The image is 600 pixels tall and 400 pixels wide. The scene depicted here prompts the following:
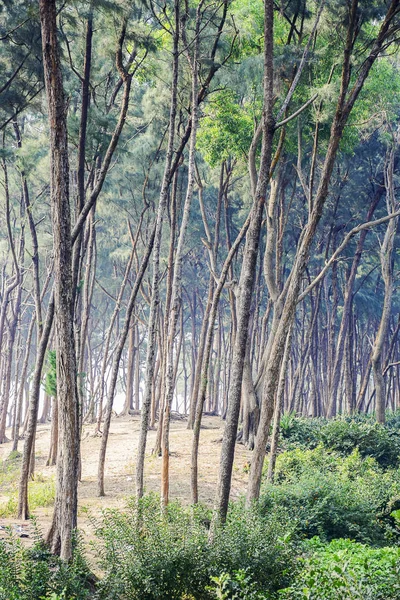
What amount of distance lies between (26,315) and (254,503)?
33.7 metres

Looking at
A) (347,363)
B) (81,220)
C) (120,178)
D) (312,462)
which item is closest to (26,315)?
(120,178)

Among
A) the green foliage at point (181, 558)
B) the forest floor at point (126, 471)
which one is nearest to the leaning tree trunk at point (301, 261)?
the forest floor at point (126, 471)

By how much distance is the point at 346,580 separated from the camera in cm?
504

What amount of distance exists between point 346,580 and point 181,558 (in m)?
1.82

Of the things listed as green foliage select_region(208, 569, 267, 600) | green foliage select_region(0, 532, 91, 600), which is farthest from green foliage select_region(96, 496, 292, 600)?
green foliage select_region(0, 532, 91, 600)

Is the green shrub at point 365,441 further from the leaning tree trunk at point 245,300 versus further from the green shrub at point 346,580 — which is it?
the green shrub at point 346,580

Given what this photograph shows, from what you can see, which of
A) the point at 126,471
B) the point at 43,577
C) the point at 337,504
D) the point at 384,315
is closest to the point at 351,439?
the point at 384,315

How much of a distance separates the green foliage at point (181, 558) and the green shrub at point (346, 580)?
1.78 feet

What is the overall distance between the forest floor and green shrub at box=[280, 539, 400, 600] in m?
3.85

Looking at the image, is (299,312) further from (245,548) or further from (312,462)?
(245,548)

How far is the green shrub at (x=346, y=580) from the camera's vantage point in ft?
16.4

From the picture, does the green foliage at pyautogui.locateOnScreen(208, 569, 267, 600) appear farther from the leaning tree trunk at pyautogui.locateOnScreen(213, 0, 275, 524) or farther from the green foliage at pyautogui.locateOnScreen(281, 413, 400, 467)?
the green foliage at pyautogui.locateOnScreen(281, 413, 400, 467)

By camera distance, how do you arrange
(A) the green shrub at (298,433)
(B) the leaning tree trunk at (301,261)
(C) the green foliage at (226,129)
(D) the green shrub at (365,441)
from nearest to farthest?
(B) the leaning tree trunk at (301,261), (C) the green foliage at (226,129), (D) the green shrub at (365,441), (A) the green shrub at (298,433)

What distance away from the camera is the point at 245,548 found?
21.2 ft
